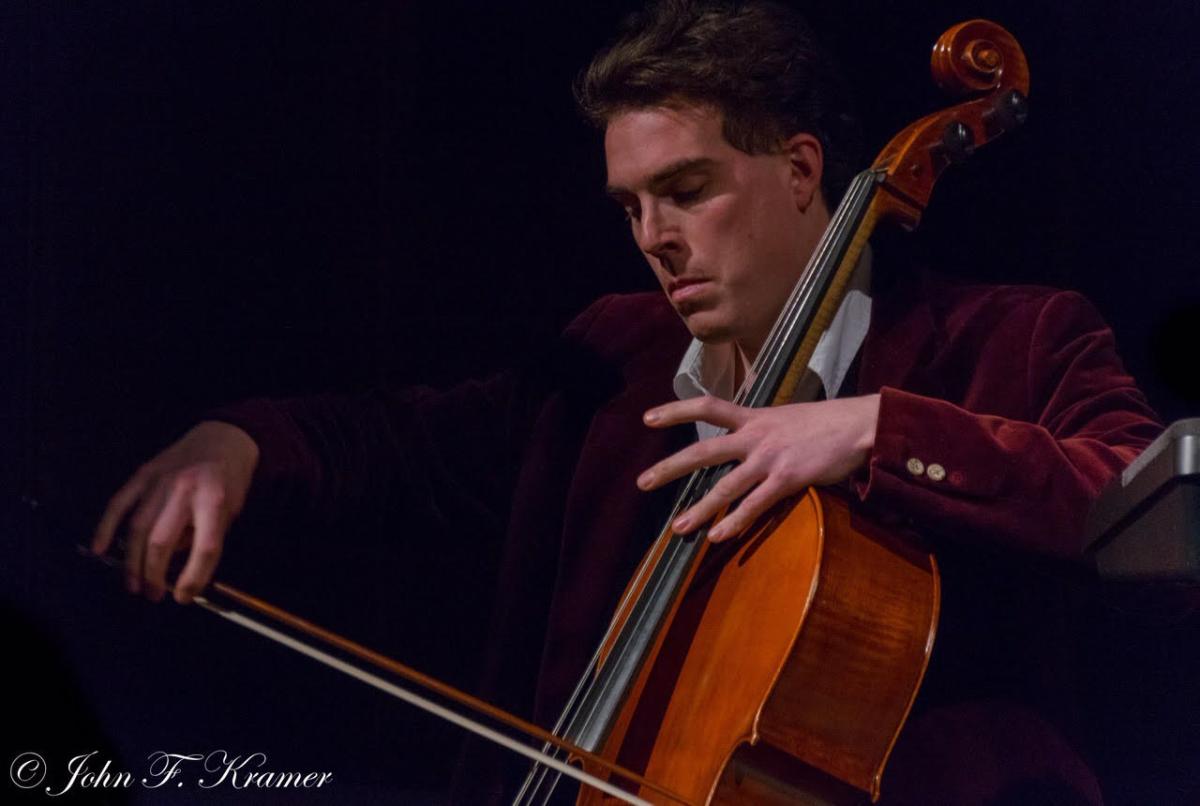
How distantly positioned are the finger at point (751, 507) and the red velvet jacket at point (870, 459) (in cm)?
10

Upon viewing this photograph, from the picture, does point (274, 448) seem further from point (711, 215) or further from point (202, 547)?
point (711, 215)

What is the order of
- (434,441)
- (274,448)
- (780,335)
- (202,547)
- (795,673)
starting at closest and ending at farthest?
1. (795,673)
2. (202,547)
3. (780,335)
4. (274,448)
5. (434,441)

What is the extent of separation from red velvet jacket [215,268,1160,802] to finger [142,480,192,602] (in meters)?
0.25

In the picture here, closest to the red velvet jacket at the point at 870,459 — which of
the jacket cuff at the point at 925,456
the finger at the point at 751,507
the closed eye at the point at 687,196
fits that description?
the jacket cuff at the point at 925,456

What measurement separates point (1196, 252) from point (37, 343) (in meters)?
1.62

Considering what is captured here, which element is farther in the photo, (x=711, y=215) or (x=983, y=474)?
(x=711, y=215)

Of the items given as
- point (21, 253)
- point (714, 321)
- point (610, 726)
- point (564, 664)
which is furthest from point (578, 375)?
point (21, 253)

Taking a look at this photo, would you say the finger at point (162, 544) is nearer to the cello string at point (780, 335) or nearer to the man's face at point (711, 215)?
the cello string at point (780, 335)

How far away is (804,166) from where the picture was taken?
1659 millimetres

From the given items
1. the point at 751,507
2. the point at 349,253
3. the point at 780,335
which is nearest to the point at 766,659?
the point at 751,507

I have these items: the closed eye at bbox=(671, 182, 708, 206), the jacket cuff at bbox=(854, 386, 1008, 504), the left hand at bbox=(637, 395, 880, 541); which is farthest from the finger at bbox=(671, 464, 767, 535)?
the closed eye at bbox=(671, 182, 708, 206)

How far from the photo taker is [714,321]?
162 centimetres

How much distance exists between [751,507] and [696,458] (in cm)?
8

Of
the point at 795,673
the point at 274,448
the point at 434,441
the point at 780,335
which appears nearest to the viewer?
the point at 795,673
